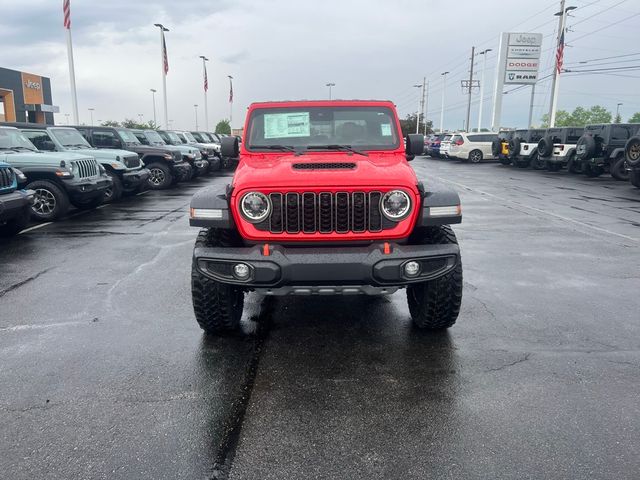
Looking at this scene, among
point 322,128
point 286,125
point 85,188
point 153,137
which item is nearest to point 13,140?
point 85,188

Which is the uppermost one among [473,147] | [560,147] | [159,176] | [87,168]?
[560,147]

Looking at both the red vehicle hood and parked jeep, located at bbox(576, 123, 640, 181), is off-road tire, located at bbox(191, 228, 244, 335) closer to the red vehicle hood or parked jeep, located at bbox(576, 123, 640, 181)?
the red vehicle hood

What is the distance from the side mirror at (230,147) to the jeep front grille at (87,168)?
6.38 metres

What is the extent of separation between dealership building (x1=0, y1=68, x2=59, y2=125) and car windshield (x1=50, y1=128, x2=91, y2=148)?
110 feet

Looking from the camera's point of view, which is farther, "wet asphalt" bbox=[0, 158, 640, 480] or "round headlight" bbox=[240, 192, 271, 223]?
"round headlight" bbox=[240, 192, 271, 223]

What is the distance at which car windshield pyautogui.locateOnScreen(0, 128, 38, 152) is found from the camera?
1012 centimetres

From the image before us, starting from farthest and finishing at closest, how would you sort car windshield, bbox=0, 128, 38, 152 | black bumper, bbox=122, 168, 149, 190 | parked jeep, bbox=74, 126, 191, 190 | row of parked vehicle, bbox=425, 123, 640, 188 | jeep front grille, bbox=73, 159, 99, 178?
1. row of parked vehicle, bbox=425, 123, 640, 188
2. parked jeep, bbox=74, 126, 191, 190
3. black bumper, bbox=122, 168, 149, 190
4. jeep front grille, bbox=73, 159, 99, 178
5. car windshield, bbox=0, 128, 38, 152

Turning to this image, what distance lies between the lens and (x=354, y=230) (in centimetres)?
393

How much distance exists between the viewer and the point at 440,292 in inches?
164

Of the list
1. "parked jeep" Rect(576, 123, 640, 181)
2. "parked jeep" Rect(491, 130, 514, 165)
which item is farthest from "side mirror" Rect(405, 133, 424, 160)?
"parked jeep" Rect(491, 130, 514, 165)

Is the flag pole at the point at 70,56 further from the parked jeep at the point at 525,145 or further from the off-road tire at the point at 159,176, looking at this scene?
the parked jeep at the point at 525,145

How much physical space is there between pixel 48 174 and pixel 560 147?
2066cm

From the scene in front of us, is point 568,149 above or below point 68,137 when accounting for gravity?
below

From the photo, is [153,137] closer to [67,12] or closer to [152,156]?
[152,156]
